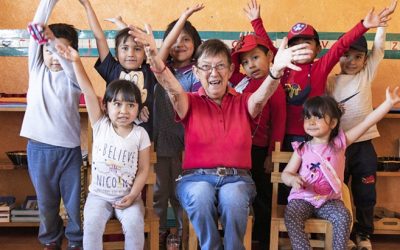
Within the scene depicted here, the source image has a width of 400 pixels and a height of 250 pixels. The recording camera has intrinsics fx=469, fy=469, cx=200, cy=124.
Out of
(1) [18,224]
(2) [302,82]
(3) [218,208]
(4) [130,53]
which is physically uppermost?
(4) [130,53]

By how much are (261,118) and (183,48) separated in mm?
564

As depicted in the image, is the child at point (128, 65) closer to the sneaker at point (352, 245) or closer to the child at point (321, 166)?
the child at point (321, 166)

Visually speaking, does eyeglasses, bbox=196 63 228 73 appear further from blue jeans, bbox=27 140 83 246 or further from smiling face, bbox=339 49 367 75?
smiling face, bbox=339 49 367 75

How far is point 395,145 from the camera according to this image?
10.7 ft

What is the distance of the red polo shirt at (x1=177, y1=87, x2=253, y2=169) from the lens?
2.06 metres

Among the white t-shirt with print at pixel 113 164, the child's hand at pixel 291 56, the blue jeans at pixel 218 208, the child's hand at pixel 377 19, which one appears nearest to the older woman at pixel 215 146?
the blue jeans at pixel 218 208

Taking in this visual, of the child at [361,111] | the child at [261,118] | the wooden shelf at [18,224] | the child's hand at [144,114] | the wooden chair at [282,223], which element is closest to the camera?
the wooden chair at [282,223]

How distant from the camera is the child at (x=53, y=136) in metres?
2.26

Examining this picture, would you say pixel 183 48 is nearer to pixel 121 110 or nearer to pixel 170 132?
pixel 170 132

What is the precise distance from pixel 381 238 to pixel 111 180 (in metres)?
1.97

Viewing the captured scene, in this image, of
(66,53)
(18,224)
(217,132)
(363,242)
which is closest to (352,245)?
(363,242)

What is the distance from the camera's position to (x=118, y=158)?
2100 millimetres

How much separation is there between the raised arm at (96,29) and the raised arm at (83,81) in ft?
0.99

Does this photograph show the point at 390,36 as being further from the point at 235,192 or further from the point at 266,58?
the point at 235,192
